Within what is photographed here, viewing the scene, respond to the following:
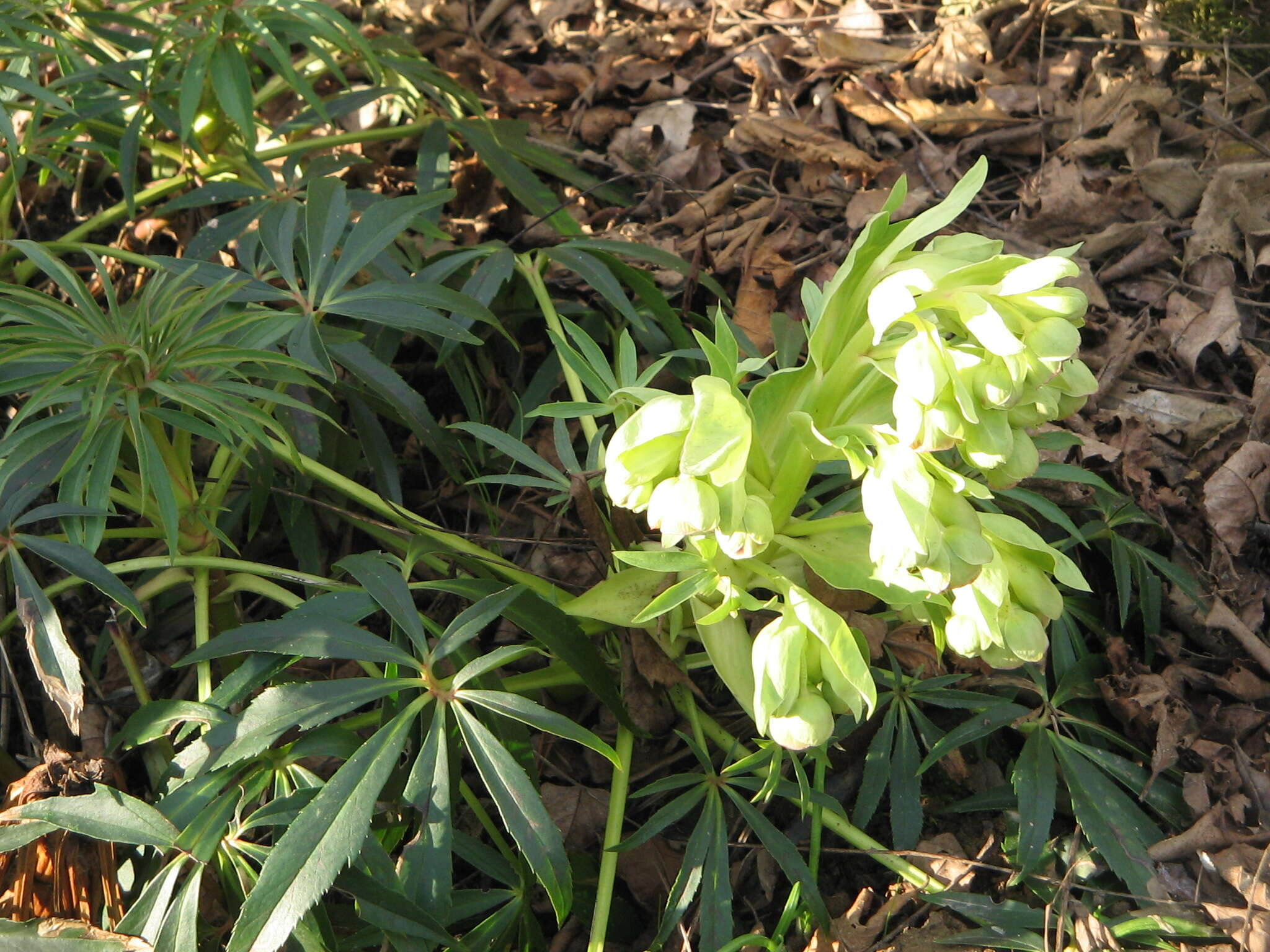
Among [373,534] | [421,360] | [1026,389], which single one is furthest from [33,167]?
[1026,389]

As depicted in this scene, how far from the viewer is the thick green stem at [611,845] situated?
111 cm

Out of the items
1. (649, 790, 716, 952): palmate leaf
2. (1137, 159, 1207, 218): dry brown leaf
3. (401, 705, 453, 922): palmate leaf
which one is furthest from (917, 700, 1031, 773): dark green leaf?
(1137, 159, 1207, 218): dry brown leaf

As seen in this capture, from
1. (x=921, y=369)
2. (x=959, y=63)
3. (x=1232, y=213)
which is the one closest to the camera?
(x=921, y=369)

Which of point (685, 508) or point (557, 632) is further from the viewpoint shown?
point (557, 632)

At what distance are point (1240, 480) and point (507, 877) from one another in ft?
3.98

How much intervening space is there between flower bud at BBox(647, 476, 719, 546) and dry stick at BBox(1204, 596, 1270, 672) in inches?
36.6

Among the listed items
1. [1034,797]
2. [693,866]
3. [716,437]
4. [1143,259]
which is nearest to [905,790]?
[1034,797]

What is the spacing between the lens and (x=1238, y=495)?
1479mm

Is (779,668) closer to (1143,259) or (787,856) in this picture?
(787,856)

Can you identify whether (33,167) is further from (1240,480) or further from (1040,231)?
(1240,480)

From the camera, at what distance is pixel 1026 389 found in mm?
917

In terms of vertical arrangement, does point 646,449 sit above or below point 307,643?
above

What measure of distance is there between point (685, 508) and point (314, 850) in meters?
0.48

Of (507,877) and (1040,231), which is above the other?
(1040,231)
